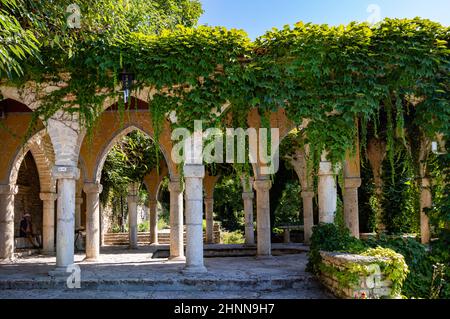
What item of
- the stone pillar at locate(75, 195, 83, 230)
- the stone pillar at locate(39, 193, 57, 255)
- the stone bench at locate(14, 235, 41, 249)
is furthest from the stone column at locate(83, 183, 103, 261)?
the stone bench at locate(14, 235, 41, 249)

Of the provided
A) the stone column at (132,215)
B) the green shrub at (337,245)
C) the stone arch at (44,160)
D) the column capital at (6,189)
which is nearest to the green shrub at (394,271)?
the green shrub at (337,245)

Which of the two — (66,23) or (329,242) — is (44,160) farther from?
(329,242)

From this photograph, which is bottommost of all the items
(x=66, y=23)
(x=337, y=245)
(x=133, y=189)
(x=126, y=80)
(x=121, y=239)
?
(x=121, y=239)

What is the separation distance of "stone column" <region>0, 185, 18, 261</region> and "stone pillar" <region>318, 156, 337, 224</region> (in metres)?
7.82

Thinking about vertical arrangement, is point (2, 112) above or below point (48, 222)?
above

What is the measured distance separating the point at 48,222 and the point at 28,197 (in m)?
2.69

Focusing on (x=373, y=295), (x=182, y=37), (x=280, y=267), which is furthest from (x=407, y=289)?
(x=182, y=37)

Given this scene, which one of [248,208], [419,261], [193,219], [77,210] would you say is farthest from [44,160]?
[419,261]

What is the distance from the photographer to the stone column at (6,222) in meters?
11.7

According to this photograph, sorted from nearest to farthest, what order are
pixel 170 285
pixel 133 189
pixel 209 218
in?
1. pixel 170 285
2. pixel 133 189
3. pixel 209 218

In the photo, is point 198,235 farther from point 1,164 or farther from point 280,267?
point 1,164

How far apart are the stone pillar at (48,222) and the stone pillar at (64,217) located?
5366mm

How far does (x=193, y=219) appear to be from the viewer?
318 inches

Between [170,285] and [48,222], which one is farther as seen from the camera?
[48,222]
